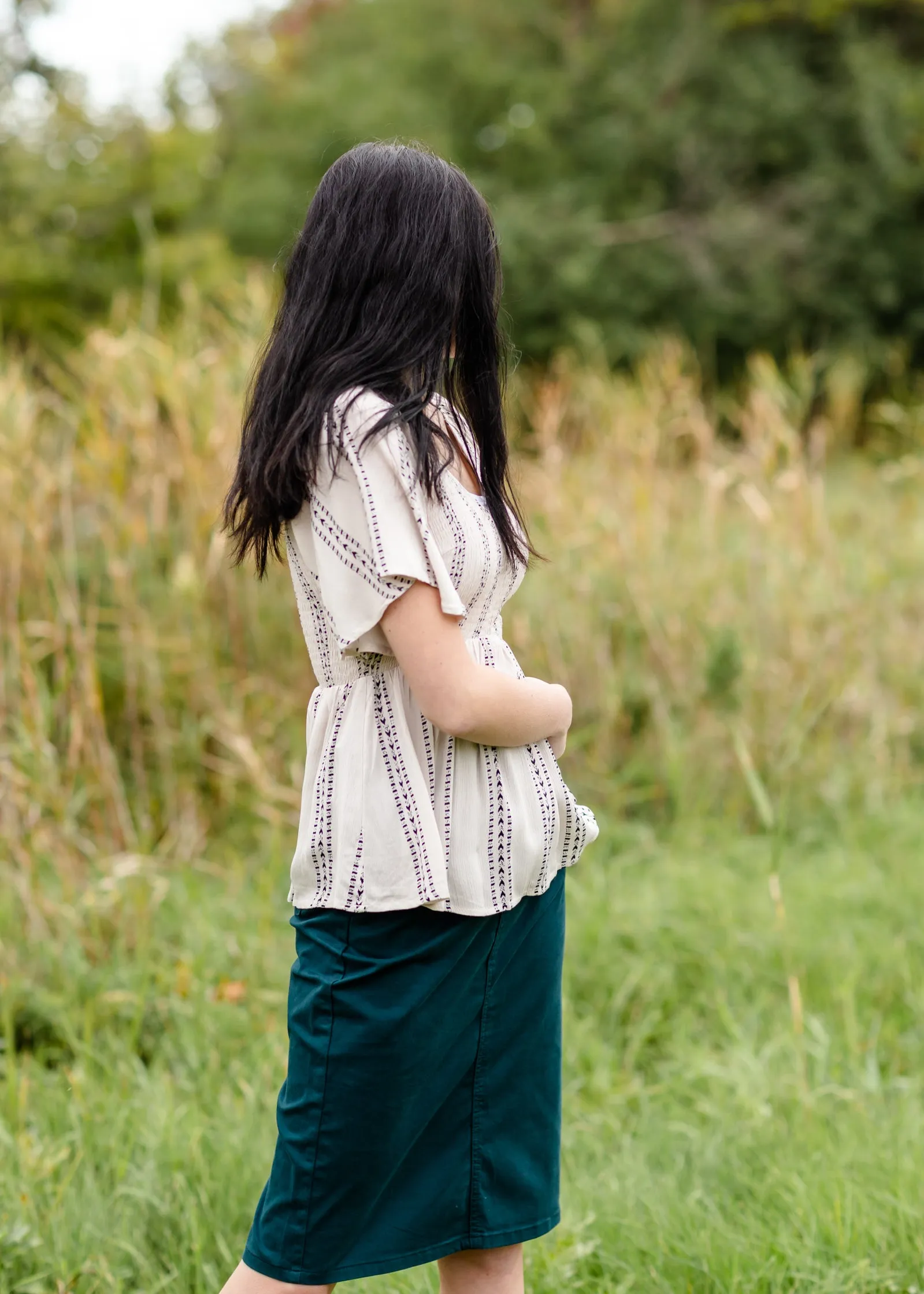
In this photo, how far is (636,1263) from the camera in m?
1.81

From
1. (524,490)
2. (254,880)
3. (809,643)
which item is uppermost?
(524,490)

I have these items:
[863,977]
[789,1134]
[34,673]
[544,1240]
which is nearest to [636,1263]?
[544,1240]

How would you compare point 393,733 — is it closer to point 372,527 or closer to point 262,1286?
point 372,527

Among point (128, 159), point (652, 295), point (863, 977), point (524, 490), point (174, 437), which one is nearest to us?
point (863, 977)

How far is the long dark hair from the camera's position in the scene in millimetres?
1297

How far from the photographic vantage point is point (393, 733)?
134 cm

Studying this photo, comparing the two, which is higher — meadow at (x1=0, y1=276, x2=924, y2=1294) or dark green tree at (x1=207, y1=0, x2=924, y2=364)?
dark green tree at (x1=207, y1=0, x2=924, y2=364)

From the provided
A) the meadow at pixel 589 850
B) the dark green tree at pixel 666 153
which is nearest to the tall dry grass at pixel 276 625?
the meadow at pixel 589 850

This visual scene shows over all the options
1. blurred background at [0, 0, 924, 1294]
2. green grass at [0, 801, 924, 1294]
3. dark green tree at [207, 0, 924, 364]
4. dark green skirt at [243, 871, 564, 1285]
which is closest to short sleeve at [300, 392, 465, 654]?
dark green skirt at [243, 871, 564, 1285]

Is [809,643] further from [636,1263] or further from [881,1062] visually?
[636,1263]

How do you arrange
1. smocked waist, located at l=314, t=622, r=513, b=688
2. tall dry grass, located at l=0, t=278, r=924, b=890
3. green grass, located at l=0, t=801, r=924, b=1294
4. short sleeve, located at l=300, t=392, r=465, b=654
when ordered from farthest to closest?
tall dry grass, located at l=0, t=278, r=924, b=890 < green grass, located at l=0, t=801, r=924, b=1294 < smocked waist, located at l=314, t=622, r=513, b=688 < short sleeve, located at l=300, t=392, r=465, b=654

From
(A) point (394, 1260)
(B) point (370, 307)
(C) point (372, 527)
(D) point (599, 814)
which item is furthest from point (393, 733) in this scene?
(D) point (599, 814)

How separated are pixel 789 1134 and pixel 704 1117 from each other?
20cm

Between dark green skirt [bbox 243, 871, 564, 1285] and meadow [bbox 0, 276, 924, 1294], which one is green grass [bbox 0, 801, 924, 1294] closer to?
meadow [bbox 0, 276, 924, 1294]
